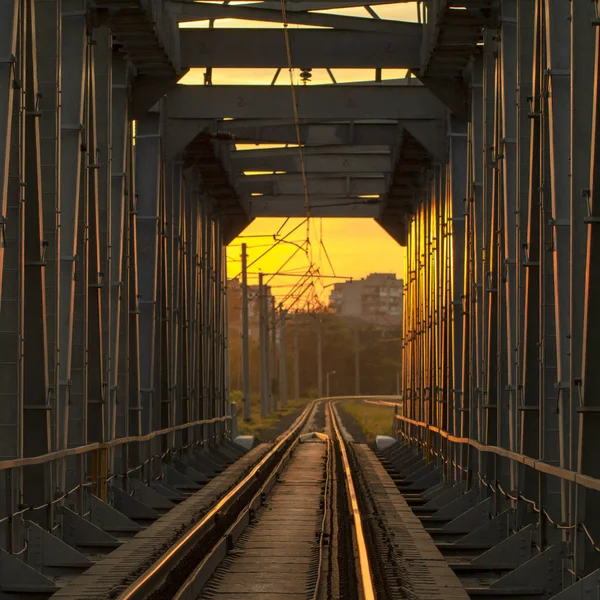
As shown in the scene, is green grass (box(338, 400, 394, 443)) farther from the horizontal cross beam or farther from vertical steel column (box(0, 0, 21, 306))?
vertical steel column (box(0, 0, 21, 306))

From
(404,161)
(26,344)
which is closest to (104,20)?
(26,344)

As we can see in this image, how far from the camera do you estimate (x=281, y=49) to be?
23312 millimetres

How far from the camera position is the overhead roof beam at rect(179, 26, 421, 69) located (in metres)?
23.2

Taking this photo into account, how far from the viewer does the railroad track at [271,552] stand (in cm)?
1178

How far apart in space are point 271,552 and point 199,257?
20.1 m

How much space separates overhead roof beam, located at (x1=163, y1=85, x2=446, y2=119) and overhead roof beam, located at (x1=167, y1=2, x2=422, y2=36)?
3951 mm

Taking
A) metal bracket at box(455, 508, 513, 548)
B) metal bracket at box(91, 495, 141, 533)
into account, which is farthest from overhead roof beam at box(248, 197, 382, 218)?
metal bracket at box(455, 508, 513, 548)

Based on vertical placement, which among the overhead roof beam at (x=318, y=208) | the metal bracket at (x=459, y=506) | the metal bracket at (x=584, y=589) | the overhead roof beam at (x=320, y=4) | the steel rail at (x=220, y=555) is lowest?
the metal bracket at (x=459, y=506)

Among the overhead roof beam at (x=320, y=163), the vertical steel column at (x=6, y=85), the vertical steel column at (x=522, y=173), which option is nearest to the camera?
the vertical steel column at (x=6, y=85)

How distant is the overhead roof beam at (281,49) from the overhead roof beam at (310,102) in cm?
361

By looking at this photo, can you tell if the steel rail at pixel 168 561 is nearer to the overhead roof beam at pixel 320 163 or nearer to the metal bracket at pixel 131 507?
the metal bracket at pixel 131 507

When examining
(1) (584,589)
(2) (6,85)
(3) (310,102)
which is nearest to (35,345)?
(2) (6,85)

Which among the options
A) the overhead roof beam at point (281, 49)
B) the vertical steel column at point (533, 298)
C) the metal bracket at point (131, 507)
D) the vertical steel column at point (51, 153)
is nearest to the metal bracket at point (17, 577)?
the vertical steel column at point (51, 153)

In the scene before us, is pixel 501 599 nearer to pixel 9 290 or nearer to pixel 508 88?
pixel 9 290
